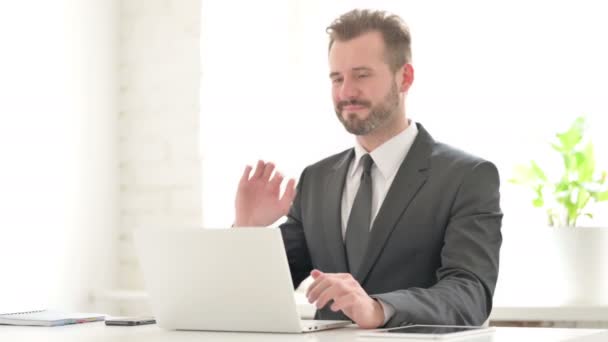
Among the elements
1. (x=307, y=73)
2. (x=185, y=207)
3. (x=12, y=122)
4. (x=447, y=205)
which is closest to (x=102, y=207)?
(x=185, y=207)

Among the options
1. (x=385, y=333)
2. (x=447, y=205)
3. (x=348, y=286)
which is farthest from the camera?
(x=447, y=205)

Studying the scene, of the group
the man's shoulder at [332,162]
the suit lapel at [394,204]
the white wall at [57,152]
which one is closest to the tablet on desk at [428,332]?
the suit lapel at [394,204]

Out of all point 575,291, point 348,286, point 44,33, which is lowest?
point 575,291

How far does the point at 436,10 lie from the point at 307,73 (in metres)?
0.59

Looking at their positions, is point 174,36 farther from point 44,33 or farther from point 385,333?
point 385,333

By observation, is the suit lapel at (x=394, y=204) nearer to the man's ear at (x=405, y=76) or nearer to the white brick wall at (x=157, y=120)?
the man's ear at (x=405, y=76)

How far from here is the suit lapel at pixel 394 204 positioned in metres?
2.57

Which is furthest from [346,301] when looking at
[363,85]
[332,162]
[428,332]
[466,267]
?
[332,162]

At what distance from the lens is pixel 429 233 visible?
256 cm

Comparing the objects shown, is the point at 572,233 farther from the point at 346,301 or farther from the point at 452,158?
the point at 346,301

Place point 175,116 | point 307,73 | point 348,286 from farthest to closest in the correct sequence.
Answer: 1. point 307,73
2. point 175,116
3. point 348,286

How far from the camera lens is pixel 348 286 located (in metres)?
1.98

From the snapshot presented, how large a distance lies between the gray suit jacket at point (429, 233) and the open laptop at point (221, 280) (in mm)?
404

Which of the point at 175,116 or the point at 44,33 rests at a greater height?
the point at 44,33
